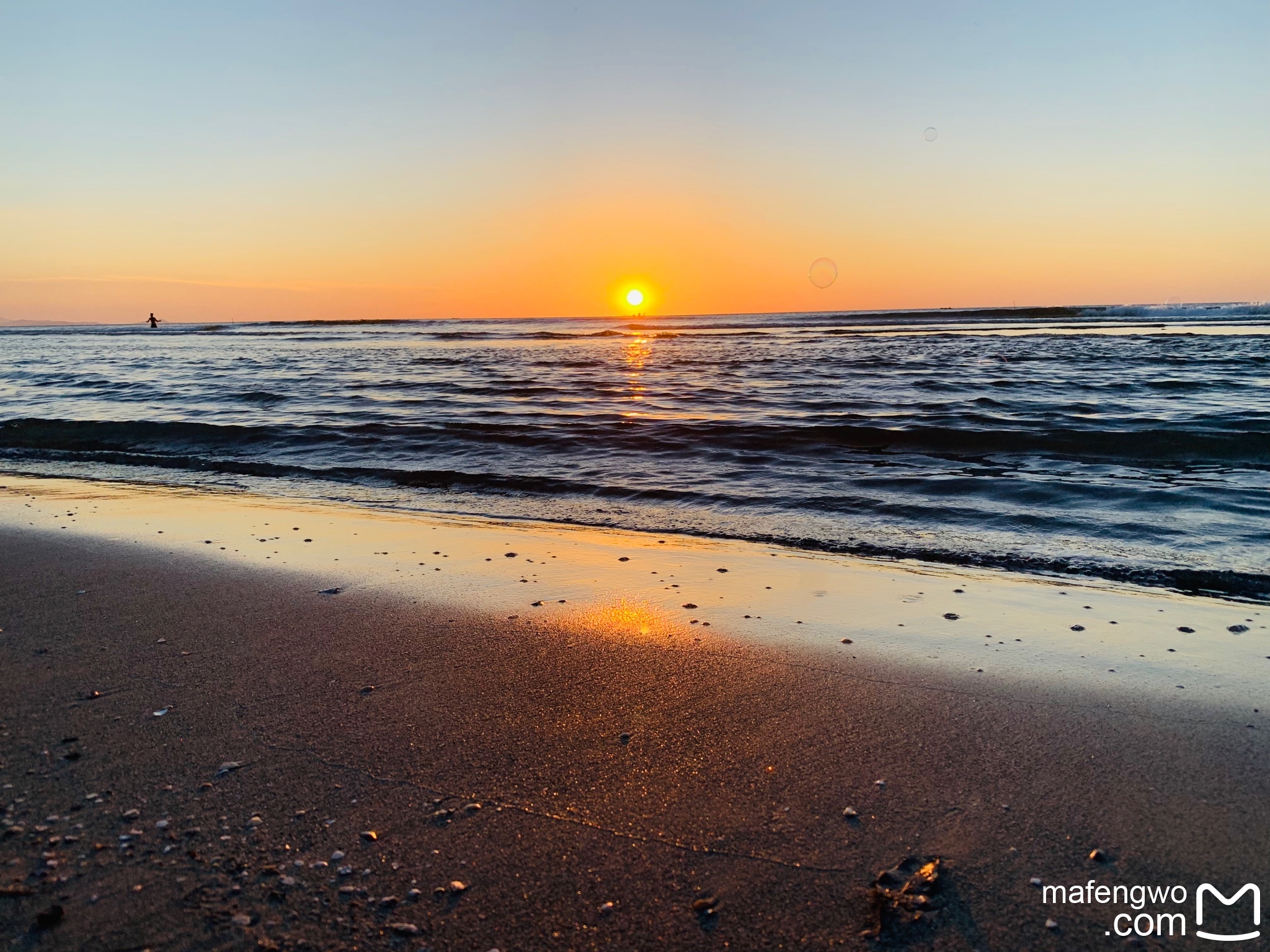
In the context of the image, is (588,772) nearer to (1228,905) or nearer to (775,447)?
(1228,905)

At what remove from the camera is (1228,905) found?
7.56 ft

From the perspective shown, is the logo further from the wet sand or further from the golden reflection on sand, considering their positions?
the golden reflection on sand

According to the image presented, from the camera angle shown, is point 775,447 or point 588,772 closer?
point 588,772

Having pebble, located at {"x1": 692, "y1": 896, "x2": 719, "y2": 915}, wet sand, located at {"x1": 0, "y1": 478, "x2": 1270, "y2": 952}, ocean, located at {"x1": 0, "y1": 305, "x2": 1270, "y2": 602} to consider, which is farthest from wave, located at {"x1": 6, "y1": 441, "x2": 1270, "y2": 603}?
pebble, located at {"x1": 692, "y1": 896, "x2": 719, "y2": 915}

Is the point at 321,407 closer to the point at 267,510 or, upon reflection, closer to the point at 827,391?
the point at 267,510

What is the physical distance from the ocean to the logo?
12.2 ft

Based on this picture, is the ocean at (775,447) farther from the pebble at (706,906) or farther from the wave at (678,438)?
the pebble at (706,906)

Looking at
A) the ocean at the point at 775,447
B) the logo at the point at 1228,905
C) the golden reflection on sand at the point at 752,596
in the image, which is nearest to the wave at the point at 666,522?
the ocean at the point at 775,447

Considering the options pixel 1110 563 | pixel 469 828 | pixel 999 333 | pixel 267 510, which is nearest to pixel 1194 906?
pixel 469 828

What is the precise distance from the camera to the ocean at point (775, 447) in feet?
23.5

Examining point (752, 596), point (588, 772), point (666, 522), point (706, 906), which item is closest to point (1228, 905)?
point (706, 906)

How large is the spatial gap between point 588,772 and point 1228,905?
6.42 ft

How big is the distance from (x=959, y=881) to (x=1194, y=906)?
0.65m

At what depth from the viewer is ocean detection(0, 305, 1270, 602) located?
7168mm
